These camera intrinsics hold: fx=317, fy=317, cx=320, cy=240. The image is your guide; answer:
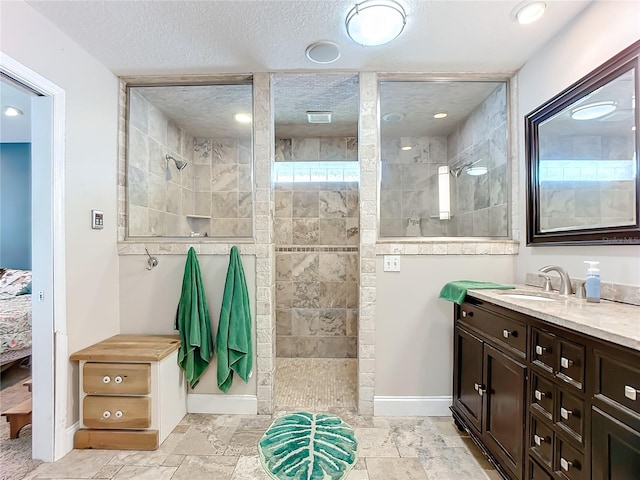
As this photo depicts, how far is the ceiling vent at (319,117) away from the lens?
2.90m

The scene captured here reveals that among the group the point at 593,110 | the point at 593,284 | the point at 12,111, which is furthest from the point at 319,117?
the point at 12,111

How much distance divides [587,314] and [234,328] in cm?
184

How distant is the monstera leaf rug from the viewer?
1.18 m

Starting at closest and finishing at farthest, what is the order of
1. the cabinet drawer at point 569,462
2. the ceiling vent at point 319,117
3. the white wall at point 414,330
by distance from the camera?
the cabinet drawer at point 569,462, the white wall at point 414,330, the ceiling vent at point 319,117

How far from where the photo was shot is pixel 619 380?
913 mm

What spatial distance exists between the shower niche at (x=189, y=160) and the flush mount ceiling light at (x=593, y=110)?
6.40ft

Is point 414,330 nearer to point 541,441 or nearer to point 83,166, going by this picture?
point 541,441

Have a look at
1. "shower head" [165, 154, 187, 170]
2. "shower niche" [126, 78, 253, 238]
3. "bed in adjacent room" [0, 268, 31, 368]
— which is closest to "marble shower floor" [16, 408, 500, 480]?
"shower niche" [126, 78, 253, 238]

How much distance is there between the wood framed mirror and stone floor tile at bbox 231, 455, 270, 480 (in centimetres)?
204

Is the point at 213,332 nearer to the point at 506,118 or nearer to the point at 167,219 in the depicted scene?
the point at 167,219

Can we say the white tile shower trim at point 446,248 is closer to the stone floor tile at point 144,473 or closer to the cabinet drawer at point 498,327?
the cabinet drawer at point 498,327

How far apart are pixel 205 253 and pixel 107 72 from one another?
139cm

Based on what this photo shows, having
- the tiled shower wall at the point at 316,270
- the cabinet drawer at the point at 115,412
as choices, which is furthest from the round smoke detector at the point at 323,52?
the cabinet drawer at the point at 115,412

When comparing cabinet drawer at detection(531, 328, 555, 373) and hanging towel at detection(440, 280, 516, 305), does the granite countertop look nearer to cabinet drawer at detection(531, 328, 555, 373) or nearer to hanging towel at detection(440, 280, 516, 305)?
cabinet drawer at detection(531, 328, 555, 373)
